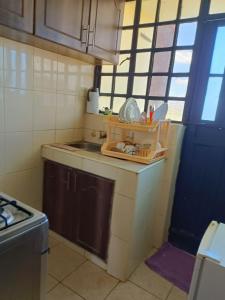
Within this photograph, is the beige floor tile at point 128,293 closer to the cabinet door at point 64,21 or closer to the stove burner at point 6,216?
the stove burner at point 6,216

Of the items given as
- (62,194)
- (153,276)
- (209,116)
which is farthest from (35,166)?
(209,116)

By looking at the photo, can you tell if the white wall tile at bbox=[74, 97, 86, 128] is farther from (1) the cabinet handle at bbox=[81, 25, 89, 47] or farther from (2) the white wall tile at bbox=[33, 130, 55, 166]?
(1) the cabinet handle at bbox=[81, 25, 89, 47]

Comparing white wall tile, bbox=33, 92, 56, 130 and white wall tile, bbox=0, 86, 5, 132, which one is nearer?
white wall tile, bbox=0, 86, 5, 132

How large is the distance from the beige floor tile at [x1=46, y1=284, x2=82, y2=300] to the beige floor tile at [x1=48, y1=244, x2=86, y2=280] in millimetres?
88

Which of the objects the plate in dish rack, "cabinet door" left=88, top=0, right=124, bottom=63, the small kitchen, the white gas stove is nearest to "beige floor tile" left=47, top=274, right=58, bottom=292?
the small kitchen

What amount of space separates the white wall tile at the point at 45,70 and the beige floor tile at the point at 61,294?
140 centimetres

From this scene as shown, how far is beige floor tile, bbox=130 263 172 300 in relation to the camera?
1.44m

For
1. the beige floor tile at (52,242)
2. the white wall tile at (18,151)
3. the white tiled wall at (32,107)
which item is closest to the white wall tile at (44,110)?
the white tiled wall at (32,107)

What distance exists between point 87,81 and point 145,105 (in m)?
0.60

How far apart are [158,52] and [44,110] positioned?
1044 mm

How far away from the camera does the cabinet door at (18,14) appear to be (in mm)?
1038

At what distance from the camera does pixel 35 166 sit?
1.78 meters

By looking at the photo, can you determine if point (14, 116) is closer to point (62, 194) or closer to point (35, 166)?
point (35, 166)

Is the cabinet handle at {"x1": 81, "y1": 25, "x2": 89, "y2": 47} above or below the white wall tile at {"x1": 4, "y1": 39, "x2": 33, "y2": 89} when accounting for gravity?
above
